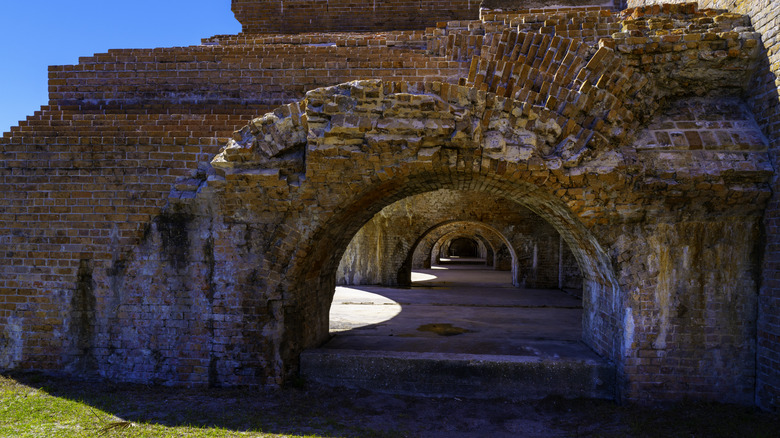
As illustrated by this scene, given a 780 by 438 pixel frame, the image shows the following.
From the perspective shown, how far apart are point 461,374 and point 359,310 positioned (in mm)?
4228

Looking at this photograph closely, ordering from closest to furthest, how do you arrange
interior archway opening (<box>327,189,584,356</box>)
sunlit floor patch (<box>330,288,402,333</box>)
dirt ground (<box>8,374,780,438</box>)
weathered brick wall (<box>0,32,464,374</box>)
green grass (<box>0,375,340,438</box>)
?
green grass (<box>0,375,340,438</box>) → dirt ground (<box>8,374,780,438</box>) → weathered brick wall (<box>0,32,464,374</box>) → interior archway opening (<box>327,189,584,356</box>) → sunlit floor patch (<box>330,288,402,333</box>)

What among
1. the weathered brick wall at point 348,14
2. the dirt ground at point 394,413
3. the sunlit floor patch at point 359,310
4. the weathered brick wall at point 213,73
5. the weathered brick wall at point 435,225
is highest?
the weathered brick wall at point 348,14

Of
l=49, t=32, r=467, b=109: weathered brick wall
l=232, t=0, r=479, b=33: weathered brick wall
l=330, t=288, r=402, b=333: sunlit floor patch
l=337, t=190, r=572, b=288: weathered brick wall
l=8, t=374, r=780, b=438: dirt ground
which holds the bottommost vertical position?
l=8, t=374, r=780, b=438: dirt ground

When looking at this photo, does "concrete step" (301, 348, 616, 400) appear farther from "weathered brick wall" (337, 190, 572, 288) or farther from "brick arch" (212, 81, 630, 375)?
"weathered brick wall" (337, 190, 572, 288)

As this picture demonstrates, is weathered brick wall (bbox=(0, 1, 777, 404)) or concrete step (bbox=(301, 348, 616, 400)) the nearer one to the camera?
weathered brick wall (bbox=(0, 1, 777, 404))

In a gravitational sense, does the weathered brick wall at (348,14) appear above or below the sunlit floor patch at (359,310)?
above

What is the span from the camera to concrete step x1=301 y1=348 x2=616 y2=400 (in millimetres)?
5027

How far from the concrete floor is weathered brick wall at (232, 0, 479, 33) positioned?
20.9 feet

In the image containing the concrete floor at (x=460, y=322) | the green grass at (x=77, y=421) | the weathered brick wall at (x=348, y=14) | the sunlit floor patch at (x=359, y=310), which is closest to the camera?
the green grass at (x=77, y=421)

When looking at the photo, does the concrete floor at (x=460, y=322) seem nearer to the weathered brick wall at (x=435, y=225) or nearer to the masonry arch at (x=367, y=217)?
the masonry arch at (x=367, y=217)

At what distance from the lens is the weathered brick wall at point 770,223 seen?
14.2ft

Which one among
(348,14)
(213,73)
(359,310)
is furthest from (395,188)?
(348,14)

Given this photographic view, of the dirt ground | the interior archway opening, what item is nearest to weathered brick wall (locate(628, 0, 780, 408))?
the dirt ground

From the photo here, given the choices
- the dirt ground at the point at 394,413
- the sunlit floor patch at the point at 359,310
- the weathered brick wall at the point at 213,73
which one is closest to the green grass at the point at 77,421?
the dirt ground at the point at 394,413
